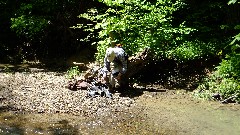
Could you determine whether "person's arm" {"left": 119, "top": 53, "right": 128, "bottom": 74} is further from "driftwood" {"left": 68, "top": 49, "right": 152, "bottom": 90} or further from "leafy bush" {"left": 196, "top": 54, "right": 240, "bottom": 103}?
"leafy bush" {"left": 196, "top": 54, "right": 240, "bottom": 103}

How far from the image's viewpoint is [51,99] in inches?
397

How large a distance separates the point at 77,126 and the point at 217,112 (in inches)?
137

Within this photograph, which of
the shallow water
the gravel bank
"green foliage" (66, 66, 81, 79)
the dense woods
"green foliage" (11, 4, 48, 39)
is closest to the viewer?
the shallow water

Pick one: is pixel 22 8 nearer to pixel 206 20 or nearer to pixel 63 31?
pixel 63 31

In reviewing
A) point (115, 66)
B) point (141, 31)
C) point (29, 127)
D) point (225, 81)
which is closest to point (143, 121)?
point (29, 127)

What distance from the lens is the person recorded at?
10.9 m

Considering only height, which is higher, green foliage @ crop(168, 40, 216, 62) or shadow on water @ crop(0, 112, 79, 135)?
green foliage @ crop(168, 40, 216, 62)

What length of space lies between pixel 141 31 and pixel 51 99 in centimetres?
418

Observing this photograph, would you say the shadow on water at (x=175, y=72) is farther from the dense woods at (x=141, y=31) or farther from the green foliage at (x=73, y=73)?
the green foliage at (x=73, y=73)

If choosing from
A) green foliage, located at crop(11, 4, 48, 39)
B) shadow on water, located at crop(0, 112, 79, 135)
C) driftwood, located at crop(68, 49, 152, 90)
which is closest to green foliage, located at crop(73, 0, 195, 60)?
driftwood, located at crop(68, 49, 152, 90)

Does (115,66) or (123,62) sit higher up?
(123,62)

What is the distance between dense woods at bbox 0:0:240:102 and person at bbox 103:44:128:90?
0.33 m

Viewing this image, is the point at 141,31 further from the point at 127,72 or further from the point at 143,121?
the point at 143,121

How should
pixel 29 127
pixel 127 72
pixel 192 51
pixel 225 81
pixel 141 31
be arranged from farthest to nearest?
pixel 141 31, pixel 192 51, pixel 127 72, pixel 225 81, pixel 29 127
